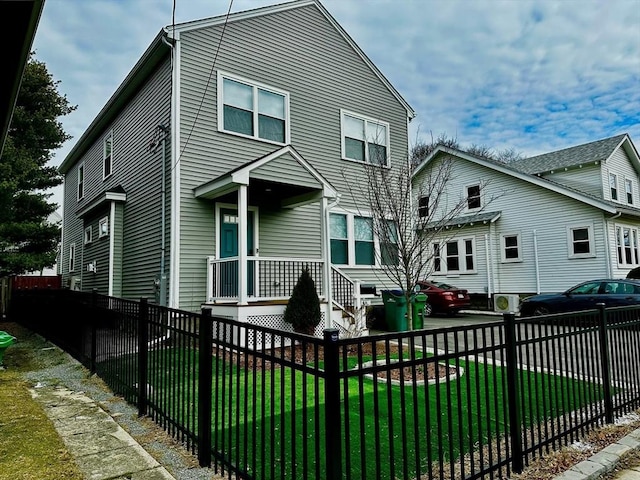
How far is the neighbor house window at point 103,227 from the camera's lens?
12930 millimetres

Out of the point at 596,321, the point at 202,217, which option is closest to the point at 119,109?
the point at 202,217

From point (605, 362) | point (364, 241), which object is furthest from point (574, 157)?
point (605, 362)

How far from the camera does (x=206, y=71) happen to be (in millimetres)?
10414

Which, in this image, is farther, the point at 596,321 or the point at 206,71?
the point at 206,71

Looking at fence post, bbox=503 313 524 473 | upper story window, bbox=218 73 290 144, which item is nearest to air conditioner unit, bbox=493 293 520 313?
upper story window, bbox=218 73 290 144

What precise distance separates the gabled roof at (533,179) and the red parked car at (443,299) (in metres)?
5.34

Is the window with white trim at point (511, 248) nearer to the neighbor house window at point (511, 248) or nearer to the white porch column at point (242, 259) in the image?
the neighbor house window at point (511, 248)

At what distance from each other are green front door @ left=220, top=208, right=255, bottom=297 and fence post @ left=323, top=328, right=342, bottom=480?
692 centimetres

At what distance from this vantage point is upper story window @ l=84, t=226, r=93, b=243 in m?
14.9

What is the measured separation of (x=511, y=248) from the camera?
20.0 meters

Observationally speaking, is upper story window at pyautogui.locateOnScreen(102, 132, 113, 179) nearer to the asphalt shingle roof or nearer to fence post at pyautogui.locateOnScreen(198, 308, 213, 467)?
fence post at pyautogui.locateOnScreen(198, 308, 213, 467)

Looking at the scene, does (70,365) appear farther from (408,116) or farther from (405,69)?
(405,69)

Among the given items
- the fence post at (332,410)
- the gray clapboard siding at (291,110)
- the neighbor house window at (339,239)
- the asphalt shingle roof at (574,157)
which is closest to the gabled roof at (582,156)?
the asphalt shingle roof at (574,157)

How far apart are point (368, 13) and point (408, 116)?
709cm
